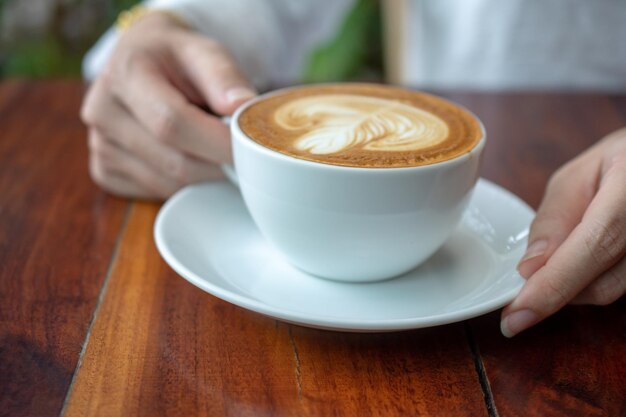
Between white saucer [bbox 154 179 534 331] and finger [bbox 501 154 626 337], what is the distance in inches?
0.8

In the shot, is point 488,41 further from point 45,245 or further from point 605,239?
point 45,245

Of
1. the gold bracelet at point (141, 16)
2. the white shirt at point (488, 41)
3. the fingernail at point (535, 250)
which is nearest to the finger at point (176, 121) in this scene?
the gold bracelet at point (141, 16)

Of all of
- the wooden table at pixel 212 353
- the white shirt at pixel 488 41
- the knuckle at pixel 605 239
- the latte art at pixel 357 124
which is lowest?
the white shirt at pixel 488 41

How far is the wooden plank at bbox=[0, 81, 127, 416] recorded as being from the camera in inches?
23.9

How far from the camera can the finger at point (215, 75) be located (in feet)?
2.88

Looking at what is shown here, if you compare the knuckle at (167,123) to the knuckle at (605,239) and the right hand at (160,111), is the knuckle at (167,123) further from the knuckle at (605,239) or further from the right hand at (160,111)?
the knuckle at (605,239)

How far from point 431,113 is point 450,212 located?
0.14 meters

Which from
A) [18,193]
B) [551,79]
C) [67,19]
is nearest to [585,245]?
[18,193]

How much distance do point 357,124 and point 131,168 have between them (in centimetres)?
35

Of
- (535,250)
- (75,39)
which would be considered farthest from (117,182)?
(75,39)

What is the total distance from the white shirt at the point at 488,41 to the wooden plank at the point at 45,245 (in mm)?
251

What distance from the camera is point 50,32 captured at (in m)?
2.89

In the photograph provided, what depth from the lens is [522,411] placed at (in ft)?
1.91

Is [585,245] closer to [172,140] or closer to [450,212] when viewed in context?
[450,212]
